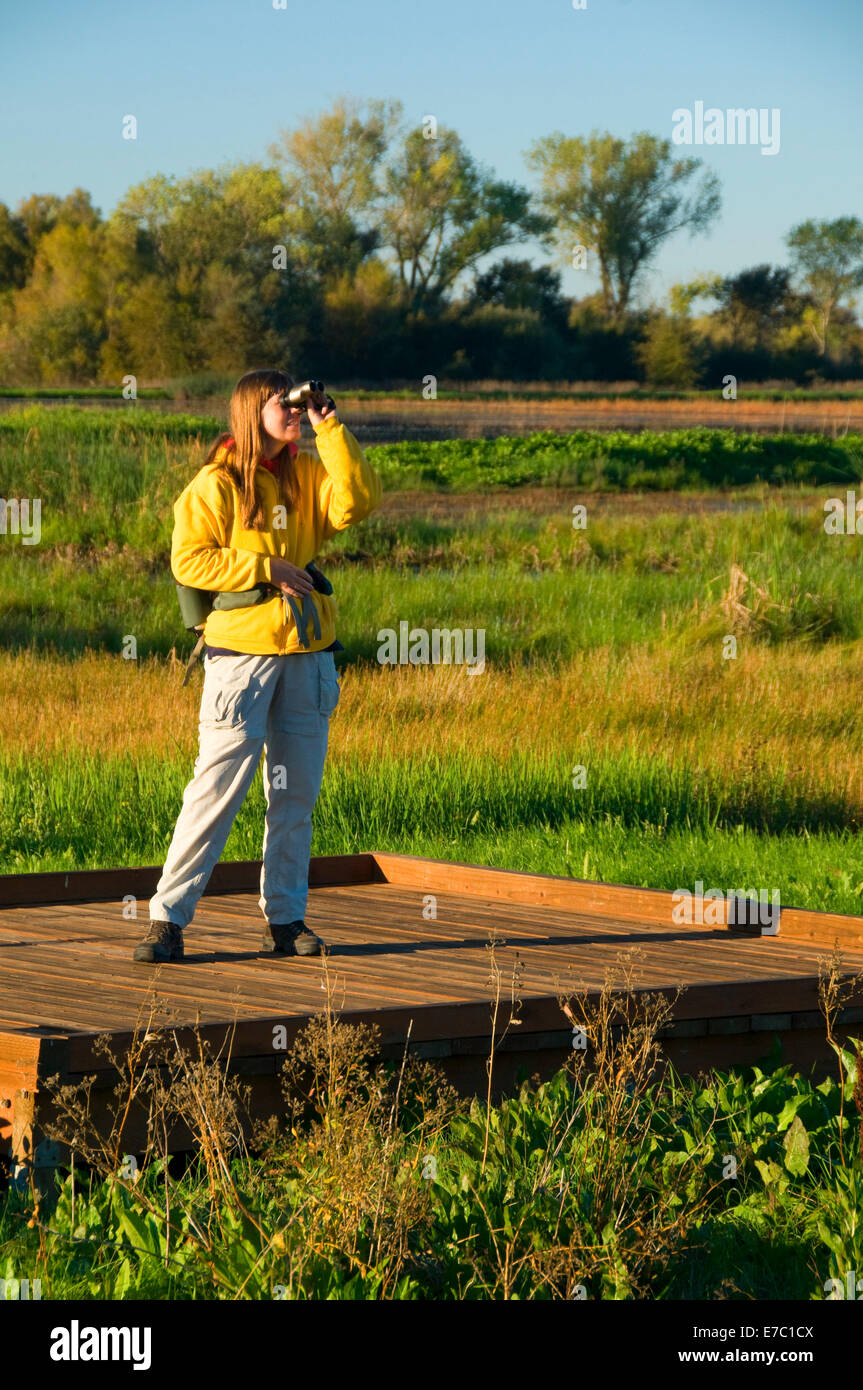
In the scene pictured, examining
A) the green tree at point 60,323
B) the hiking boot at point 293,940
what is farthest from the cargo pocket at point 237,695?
the green tree at point 60,323

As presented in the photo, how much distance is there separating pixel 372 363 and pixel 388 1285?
48.9 metres

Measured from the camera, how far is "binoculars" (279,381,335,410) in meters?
6.00

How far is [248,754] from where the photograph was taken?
6.16 meters

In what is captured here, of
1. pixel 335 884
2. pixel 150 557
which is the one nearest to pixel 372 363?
pixel 150 557

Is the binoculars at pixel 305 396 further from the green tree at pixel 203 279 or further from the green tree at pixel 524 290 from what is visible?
the green tree at pixel 524 290

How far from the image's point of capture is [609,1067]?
504 centimetres

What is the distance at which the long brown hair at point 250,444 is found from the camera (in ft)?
20.0

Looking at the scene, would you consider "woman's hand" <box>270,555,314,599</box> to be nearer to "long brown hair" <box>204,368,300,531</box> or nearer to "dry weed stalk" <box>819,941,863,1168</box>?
"long brown hair" <box>204,368,300,531</box>

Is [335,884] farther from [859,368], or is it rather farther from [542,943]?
[859,368]

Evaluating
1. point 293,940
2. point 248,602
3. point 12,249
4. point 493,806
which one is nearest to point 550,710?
point 493,806

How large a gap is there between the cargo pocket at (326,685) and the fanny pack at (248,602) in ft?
0.44

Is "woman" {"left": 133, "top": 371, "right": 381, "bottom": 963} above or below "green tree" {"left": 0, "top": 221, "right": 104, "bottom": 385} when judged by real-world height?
below

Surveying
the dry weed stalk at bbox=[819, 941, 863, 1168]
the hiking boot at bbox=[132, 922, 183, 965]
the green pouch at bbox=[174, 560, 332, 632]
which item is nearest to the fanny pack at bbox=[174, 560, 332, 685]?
the green pouch at bbox=[174, 560, 332, 632]

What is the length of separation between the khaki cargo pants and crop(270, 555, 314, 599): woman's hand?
254 mm
